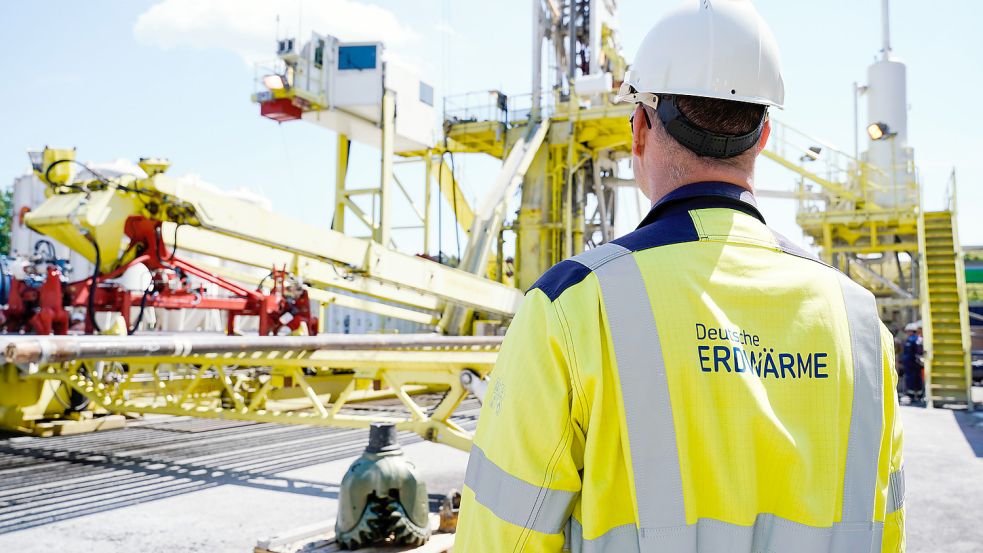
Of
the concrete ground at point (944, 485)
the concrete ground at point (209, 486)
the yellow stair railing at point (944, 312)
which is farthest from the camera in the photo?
the yellow stair railing at point (944, 312)

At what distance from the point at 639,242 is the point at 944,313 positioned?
16316 millimetres

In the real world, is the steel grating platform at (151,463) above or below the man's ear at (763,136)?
below

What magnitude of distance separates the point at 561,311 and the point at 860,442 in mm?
573

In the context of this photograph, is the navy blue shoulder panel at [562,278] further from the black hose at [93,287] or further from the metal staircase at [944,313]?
the metal staircase at [944,313]

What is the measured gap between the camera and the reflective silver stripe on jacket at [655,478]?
3.73 ft

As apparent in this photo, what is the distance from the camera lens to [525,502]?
3.70 ft

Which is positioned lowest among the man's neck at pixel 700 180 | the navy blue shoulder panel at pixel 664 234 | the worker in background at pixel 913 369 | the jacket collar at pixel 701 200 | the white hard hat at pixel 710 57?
the worker in background at pixel 913 369

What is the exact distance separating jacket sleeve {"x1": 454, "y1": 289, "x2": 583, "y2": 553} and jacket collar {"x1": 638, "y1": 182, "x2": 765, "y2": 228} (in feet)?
0.99

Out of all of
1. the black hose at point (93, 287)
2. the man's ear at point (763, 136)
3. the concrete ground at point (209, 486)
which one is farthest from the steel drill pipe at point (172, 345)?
the man's ear at point (763, 136)

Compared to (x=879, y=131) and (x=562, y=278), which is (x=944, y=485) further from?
(x=879, y=131)

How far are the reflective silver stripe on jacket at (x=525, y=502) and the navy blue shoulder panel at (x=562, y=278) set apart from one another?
284 millimetres

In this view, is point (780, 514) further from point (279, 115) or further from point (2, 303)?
point (279, 115)

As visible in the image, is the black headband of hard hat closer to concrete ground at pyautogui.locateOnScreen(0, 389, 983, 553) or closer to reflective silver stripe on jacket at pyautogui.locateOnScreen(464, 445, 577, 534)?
reflective silver stripe on jacket at pyautogui.locateOnScreen(464, 445, 577, 534)

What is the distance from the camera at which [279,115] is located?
1158cm
